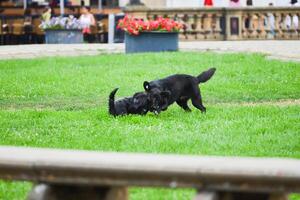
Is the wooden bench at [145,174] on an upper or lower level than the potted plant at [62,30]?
upper

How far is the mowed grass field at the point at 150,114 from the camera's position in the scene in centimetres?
951

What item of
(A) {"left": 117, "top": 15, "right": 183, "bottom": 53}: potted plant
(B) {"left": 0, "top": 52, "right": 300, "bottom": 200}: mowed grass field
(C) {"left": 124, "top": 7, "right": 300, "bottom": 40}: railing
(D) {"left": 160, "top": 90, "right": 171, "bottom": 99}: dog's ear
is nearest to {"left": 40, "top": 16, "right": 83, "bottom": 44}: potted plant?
(C) {"left": 124, "top": 7, "right": 300, "bottom": 40}: railing

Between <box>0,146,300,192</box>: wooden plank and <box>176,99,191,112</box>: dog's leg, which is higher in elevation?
<box>0,146,300,192</box>: wooden plank

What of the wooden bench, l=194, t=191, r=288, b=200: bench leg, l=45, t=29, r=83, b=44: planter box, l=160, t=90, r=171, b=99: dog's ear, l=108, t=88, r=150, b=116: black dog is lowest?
l=45, t=29, r=83, b=44: planter box

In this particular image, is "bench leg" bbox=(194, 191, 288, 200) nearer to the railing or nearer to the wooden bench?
the wooden bench

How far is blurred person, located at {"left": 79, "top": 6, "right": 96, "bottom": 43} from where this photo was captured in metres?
35.5

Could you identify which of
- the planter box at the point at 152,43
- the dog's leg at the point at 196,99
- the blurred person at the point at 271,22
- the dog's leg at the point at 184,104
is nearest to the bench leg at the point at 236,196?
the dog's leg at the point at 196,99

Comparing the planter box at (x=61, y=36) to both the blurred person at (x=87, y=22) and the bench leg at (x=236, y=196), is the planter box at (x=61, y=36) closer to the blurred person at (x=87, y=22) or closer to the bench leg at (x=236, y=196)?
the blurred person at (x=87, y=22)

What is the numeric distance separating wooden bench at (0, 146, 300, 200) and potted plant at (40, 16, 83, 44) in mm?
Result: 27236

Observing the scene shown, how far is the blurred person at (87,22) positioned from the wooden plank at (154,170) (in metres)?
29.4

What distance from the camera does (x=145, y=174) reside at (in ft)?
18.2

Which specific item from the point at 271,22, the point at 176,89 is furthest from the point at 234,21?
the point at 176,89

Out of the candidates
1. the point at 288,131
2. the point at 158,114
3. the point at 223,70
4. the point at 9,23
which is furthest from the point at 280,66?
the point at 9,23

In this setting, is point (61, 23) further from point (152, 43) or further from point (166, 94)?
point (166, 94)
